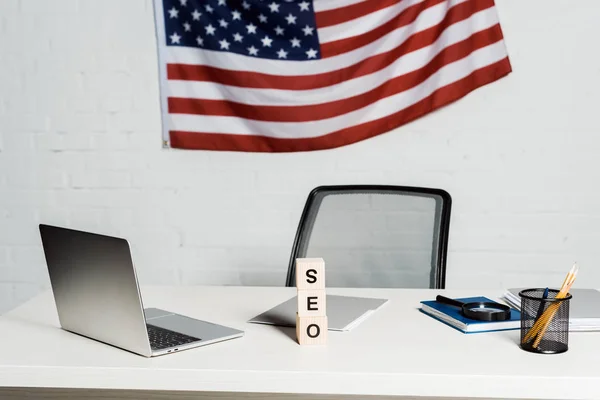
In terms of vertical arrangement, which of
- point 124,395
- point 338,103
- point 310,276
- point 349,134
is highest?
point 338,103

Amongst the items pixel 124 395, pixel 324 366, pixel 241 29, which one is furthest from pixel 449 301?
pixel 241 29

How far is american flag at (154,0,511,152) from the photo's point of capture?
2.66 m

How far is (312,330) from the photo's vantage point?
126 cm

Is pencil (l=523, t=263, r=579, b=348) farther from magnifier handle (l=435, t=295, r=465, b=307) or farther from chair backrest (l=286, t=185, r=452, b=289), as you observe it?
chair backrest (l=286, t=185, r=452, b=289)

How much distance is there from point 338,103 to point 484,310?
1.50 metres

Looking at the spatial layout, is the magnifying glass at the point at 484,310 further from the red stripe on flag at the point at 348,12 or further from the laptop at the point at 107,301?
the red stripe on flag at the point at 348,12

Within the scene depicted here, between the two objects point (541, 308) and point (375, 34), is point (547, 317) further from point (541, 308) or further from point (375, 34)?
point (375, 34)

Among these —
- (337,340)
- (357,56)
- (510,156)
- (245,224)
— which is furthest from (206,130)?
(337,340)

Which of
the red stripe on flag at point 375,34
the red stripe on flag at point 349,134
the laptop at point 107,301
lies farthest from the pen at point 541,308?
the red stripe on flag at point 375,34

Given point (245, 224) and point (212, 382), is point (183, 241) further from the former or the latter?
point (212, 382)

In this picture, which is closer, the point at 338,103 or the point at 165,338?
the point at 165,338

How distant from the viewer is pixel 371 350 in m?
1.24

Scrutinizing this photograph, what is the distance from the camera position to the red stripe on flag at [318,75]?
267 centimetres

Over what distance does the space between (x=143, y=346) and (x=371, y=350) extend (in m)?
0.38
